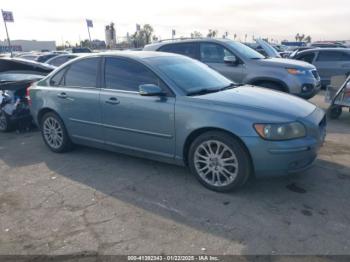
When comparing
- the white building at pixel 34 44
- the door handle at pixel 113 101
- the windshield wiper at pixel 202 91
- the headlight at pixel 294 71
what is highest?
the windshield wiper at pixel 202 91

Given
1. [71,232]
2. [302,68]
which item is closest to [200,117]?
[71,232]

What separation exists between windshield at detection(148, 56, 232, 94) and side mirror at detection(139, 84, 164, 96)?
0.87 feet

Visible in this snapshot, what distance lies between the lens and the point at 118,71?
4852 mm

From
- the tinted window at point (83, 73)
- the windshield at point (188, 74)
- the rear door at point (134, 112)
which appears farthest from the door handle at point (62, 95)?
the windshield at point (188, 74)

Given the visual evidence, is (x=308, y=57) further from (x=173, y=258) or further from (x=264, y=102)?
(x=173, y=258)

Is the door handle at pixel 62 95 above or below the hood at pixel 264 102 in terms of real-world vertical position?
below

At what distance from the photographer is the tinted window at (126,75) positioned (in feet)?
15.0

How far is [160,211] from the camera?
372 centimetres

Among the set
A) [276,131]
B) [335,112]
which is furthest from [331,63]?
[276,131]

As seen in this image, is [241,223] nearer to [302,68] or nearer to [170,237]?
[170,237]

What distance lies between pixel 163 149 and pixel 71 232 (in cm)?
155

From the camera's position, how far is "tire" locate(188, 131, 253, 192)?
12.7ft

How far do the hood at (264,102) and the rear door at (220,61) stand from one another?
347cm

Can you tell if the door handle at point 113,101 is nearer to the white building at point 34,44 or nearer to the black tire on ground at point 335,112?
the black tire on ground at point 335,112
